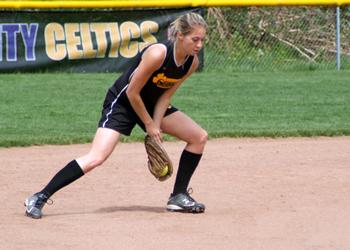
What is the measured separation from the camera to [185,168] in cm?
752

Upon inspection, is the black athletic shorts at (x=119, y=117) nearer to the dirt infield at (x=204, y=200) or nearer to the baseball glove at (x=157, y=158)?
the baseball glove at (x=157, y=158)

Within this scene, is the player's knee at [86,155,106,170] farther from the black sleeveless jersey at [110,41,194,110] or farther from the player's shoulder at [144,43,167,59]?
the player's shoulder at [144,43,167,59]

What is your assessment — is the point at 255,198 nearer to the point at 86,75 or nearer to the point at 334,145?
the point at 334,145

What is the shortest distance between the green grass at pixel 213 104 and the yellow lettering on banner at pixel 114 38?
0.52 m

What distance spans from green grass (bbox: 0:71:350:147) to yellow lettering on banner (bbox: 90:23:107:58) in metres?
0.55

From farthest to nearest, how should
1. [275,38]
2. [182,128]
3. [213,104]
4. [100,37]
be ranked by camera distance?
1. [275,38]
2. [100,37]
3. [213,104]
4. [182,128]

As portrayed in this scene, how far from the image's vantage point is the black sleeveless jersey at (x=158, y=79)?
6.99 meters

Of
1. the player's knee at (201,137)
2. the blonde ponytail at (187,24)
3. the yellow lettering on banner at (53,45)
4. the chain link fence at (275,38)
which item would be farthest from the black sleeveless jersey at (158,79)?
the chain link fence at (275,38)

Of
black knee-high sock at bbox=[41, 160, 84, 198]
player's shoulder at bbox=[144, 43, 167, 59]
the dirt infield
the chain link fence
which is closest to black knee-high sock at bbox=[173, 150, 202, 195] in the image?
the dirt infield

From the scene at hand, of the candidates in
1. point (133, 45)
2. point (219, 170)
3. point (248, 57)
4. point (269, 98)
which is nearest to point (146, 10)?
point (133, 45)

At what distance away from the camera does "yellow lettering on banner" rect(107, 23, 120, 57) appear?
1755 cm

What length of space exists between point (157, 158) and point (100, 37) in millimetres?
10438

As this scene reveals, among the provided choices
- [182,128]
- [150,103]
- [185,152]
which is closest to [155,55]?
[150,103]

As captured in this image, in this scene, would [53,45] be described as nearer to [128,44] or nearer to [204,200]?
[128,44]
